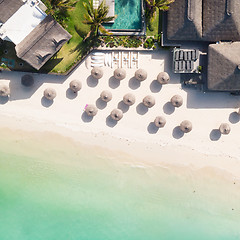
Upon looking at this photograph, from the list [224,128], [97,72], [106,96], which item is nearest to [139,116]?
[106,96]

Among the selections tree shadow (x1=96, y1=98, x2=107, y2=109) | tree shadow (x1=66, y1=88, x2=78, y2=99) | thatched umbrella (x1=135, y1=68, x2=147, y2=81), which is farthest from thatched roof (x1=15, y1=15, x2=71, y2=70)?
thatched umbrella (x1=135, y1=68, x2=147, y2=81)

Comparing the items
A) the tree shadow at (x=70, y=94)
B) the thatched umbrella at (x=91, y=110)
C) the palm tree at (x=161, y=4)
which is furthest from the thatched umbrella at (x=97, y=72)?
the palm tree at (x=161, y=4)

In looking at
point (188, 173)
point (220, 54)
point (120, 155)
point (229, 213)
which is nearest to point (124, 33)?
point (220, 54)

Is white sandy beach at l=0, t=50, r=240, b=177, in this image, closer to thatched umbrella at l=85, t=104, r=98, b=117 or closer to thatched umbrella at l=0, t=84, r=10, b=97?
thatched umbrella at l=85, t=104, r=98, b=117

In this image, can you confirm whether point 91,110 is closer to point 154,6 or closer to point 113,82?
point 113,82

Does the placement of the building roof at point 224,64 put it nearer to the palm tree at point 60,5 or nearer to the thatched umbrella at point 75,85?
the thatched umbrella at point 75,85
